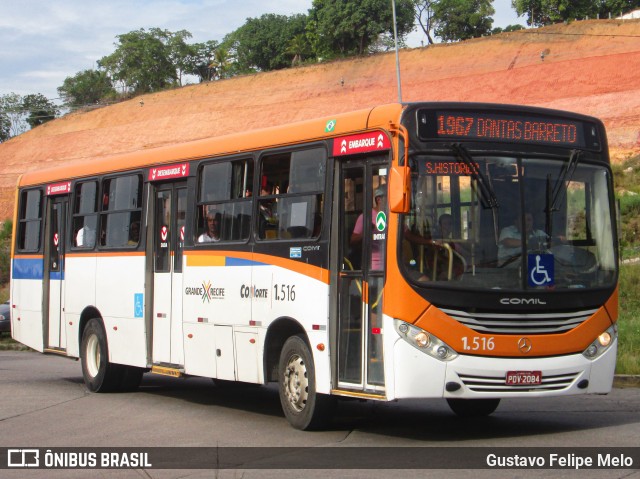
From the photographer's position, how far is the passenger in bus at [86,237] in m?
15.5

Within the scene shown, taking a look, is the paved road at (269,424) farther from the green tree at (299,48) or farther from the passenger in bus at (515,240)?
the green tree at (299,48)

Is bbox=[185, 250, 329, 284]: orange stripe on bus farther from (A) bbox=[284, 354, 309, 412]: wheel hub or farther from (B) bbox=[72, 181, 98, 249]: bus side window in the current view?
(B) bbox=[72, 181, 98, 249]: bus side window

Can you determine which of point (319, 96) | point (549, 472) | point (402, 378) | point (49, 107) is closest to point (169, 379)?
point (402, 378)

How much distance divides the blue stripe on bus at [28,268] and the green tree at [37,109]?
102 meters

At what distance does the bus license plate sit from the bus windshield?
74 cm

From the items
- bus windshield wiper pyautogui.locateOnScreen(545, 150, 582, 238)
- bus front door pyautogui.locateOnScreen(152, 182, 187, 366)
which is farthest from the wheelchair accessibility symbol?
bus front door pyautogui.locateOnScreen(152, 182, 187, 366)

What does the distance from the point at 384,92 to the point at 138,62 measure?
119 feet

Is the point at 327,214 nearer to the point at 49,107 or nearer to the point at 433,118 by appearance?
the point at 433,118

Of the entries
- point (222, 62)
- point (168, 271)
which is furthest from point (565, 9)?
point (168, 271)

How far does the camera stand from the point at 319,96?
298 ft

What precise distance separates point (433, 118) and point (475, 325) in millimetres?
1890

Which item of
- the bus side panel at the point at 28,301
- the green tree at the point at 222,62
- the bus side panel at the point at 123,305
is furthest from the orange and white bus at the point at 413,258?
the green tree at the point at 222,62

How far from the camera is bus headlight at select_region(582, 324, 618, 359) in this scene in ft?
32.3

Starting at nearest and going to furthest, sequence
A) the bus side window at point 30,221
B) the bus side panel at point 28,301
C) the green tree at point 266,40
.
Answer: the bus side panel at point 28,301 < the bus side window at point 30,221 < the green tree at point 266,40
